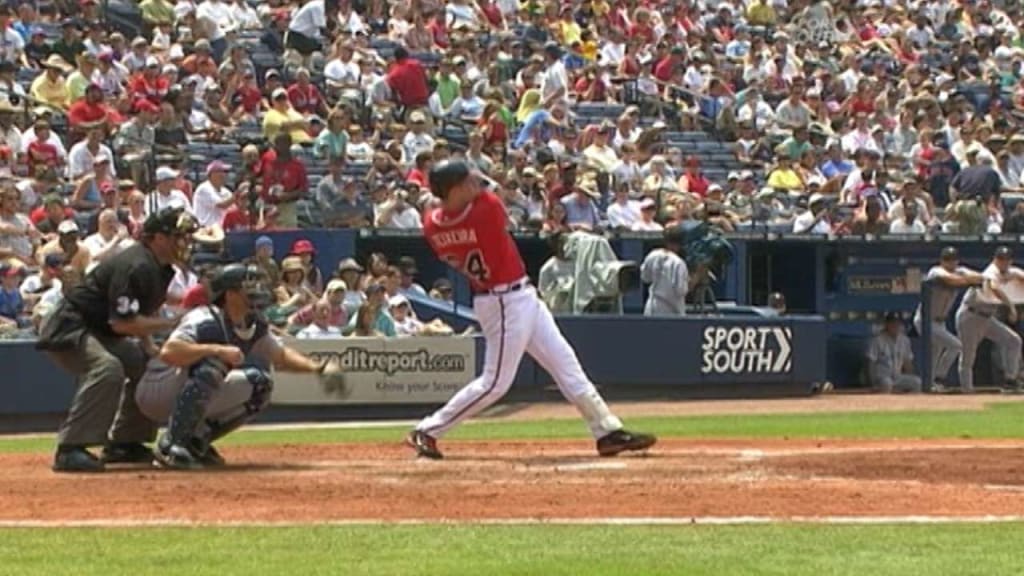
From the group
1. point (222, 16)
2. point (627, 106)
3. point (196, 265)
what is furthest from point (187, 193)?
point (627, 106)

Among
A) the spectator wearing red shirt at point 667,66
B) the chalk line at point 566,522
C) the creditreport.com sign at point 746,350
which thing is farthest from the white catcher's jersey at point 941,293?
the chalk line at point 566,522

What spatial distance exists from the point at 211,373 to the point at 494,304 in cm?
175

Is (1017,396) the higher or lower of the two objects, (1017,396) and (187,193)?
the lower

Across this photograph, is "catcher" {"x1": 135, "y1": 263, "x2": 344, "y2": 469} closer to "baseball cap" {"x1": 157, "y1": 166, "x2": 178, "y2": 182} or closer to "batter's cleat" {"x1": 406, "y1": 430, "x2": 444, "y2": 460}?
"batter's cleat" {"x1": 406, "y1": 430, "x2": 444, "y2": 460}

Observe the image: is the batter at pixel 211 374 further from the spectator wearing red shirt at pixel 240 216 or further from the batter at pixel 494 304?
the spectator wearing red shirt at pixel 240 216

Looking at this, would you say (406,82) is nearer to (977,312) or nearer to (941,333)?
(941,333)

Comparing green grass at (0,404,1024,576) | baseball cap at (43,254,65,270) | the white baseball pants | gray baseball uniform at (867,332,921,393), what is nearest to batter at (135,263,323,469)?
the white baseball pants

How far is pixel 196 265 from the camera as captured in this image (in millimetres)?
21141

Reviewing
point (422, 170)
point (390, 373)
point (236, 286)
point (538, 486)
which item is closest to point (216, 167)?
point (422, 170)

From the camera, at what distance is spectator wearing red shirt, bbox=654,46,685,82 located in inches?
1187

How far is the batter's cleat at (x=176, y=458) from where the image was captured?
12602 mm

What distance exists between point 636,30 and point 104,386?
20.1 m

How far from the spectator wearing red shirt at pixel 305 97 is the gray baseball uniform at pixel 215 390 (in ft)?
41.3

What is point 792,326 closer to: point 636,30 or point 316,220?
point 316,220
